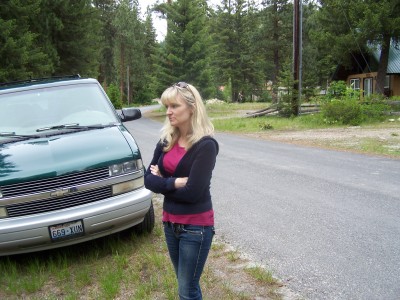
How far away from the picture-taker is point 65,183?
4129 millimetres

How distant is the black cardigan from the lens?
2.60 meters

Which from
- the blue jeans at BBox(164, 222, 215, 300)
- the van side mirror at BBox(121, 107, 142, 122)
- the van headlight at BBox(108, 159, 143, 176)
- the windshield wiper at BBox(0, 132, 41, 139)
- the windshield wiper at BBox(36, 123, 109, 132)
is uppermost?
the van side mirror at BBox(121, 107, 142, 122)

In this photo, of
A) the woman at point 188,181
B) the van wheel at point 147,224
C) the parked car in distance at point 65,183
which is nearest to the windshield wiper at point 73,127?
the parked car in distance at point 65,183

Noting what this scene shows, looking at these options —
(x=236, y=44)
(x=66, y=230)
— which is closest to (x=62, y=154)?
(x=66, y=230)

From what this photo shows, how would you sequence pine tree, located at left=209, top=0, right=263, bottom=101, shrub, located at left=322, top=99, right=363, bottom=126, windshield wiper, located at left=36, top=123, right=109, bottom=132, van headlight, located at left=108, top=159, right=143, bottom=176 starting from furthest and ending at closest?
1. pine tree, located at left=209, top=0, right=263, bottom=101
2. shrub, located at left=322, top=99, right=363, bottom=126
3. windshield wiper, located at left=36, top=123, right=109, bottom=132
4. van headlight, located at left=108, top=159, right=143, bottom=176

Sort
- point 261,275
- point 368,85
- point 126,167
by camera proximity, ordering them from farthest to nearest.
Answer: point 368,85, point 126,167, point 261,275

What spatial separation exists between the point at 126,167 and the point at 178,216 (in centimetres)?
195

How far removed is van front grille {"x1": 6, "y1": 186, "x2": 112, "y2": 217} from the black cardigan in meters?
1.65

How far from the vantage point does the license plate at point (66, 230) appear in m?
4.05

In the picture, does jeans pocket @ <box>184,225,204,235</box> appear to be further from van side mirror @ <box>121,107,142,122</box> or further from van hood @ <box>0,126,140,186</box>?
van side mirror @ <box>121,107,142,122</box>

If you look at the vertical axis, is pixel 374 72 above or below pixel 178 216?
above

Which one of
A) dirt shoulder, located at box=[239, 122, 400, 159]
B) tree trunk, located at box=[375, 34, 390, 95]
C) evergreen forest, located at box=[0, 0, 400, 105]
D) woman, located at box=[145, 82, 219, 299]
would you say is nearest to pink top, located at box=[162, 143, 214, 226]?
woman, located at box=[145, 82, 219, 299]

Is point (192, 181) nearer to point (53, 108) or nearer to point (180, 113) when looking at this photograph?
point (180, 113)

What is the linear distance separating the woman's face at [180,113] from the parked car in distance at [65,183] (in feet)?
6.01
